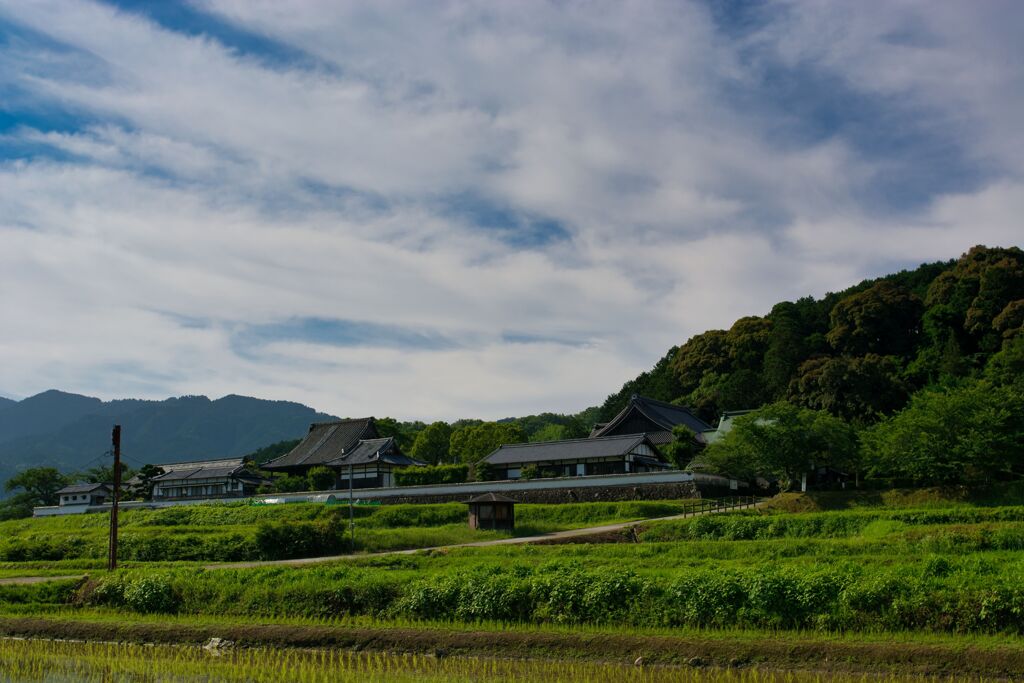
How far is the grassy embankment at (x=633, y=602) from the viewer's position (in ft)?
44.3

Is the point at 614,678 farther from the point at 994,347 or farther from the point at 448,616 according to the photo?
the point at 994,347

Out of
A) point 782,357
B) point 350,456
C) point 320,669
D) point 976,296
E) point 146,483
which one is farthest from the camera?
point 782,357

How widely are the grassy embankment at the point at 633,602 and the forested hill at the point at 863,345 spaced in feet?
81.5

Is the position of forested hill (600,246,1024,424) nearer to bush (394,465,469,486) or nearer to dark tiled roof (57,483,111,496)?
bush (394,465,469,486)

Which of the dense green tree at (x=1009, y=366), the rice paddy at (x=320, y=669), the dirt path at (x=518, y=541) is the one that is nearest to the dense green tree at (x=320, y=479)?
the dirt path at (x=518, y=541)

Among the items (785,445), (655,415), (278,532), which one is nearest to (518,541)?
(278,532)

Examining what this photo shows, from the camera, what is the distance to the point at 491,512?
33.6 m

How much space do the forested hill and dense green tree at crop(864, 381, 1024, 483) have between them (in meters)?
5.76

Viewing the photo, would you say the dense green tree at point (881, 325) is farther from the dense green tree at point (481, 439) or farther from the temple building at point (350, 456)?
the temple building at point (350, 456)

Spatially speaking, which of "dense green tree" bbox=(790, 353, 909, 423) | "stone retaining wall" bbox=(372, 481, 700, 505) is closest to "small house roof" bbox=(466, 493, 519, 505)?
"stone retaining wall" bbox=(372, 481, 700, 505)

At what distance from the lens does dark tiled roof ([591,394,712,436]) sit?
188 feet

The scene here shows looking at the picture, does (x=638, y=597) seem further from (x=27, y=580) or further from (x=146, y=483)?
(x=146, y=483)

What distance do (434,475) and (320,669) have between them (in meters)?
32.8

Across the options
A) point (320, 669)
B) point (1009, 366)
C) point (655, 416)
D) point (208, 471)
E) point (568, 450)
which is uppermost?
point (1009, 366)
